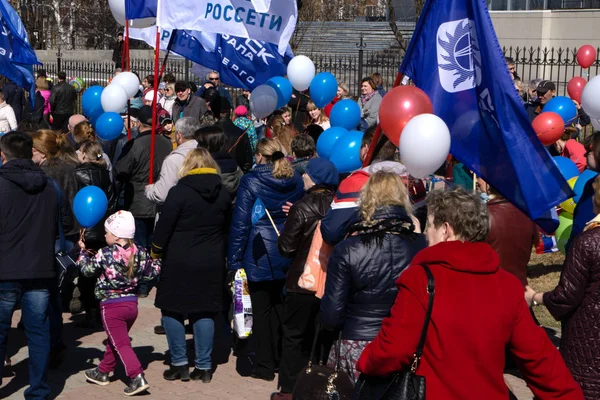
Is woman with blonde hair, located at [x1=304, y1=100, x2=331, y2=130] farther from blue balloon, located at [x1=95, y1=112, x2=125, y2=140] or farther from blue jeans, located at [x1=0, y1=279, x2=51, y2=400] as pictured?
blue jeans, located at [x1=0, y1=279, x2=51, y2=400]

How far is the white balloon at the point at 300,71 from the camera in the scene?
10.4m

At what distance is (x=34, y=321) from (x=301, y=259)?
6.17ft

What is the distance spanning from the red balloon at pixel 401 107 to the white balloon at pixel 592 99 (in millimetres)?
1952

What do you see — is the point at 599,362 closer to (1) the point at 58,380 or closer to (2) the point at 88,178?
(1) the point at 58,380

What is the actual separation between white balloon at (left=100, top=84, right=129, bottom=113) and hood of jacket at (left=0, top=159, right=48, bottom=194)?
352cm

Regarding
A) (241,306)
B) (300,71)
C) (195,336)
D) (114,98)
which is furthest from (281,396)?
(300,71)

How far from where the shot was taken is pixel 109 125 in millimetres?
9352

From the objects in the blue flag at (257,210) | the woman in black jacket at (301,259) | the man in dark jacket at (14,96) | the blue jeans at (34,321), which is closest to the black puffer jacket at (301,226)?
the woman in black jacket at (301,259)

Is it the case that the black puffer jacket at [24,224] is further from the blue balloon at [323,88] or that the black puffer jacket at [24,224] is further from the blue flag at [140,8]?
the blue balloon at [323,88]

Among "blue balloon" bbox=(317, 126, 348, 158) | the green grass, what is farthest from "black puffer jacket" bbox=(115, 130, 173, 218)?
the green grass

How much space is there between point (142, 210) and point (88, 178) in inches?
48.8

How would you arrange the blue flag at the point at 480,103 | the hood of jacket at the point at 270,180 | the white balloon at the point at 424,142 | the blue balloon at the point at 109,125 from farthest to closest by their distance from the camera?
the blue balloon at the point at 109,125
the hood of jacket at the point at 270,180
the white balloon at the point at 424,142
the blue flag at the point at 480,103

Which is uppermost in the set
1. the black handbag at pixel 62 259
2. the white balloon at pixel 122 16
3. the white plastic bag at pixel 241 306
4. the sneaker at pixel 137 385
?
the white balloon at pixel 122 16

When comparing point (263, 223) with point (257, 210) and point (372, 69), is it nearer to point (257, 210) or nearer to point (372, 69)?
point (257, 210)
